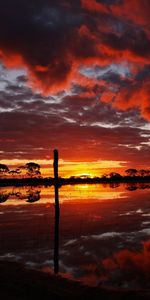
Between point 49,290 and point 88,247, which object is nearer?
point 49,290

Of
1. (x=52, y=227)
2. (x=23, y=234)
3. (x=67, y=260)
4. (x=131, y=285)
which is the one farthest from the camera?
(x=52, y=227)

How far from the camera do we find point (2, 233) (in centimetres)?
2045

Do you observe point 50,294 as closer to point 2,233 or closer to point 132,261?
point 132,261

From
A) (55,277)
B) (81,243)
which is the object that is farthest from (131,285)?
(81,243)

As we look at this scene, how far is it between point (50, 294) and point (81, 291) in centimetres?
99

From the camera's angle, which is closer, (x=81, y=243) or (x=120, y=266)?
(x=120, y=266)

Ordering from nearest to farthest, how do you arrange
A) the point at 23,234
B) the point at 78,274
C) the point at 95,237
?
the point at 78,274 < the point at 95,237 < the point at 23,234

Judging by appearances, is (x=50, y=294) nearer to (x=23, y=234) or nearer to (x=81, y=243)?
(x=81, y=243)

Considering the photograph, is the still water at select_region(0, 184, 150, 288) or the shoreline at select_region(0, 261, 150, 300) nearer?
the shoreline at select_region(0, 261, 150, 300)

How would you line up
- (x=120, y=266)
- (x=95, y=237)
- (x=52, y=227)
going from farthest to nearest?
1. (x=52, y=227)
2. (x=95, y=237)
3. (x=120, y=266)

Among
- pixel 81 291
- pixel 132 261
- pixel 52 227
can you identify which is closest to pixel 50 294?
pixel 81 291

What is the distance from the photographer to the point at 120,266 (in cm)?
1284

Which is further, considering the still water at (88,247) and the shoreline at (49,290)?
the still water at (88,247)

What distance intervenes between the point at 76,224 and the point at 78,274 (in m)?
11.8
